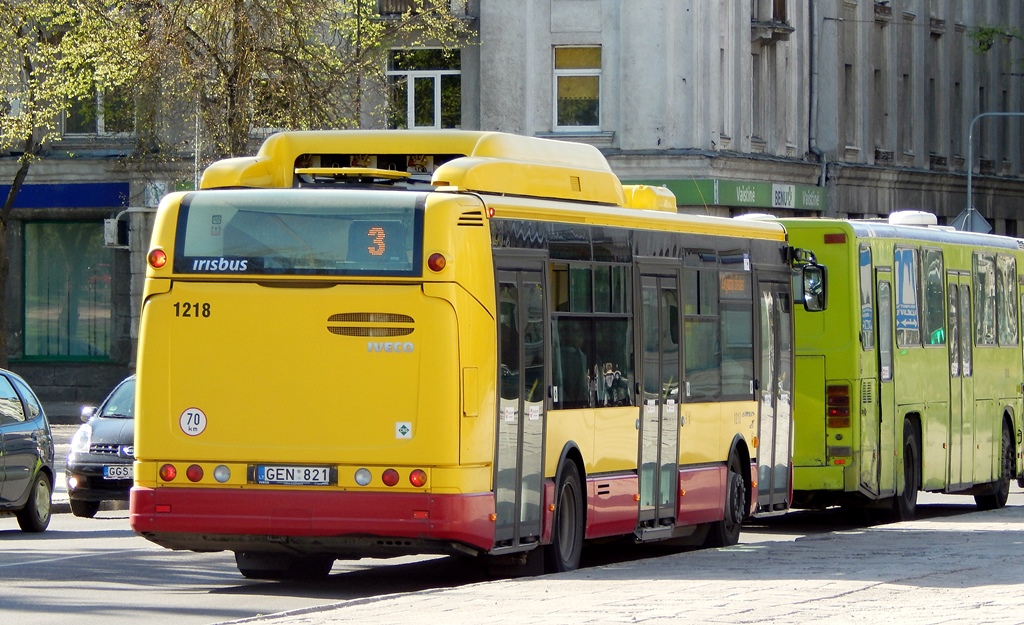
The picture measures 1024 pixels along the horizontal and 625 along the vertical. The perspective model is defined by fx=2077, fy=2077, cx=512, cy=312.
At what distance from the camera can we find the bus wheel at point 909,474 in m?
20.8

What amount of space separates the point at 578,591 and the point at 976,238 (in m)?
13.2

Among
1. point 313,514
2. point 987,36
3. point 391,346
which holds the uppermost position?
point 987,36

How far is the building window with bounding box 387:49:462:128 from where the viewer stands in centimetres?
4147

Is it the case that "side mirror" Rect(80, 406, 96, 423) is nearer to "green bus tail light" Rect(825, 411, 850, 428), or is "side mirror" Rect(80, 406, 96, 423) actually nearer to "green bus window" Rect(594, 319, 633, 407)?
"green bus tail light" Rect(825, 411, 850, 428)

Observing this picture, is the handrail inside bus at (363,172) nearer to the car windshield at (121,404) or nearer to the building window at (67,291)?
the car windshield at (121,404)

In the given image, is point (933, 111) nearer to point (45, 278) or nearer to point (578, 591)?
point (45, 278)

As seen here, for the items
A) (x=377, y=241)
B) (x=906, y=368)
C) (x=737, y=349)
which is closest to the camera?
(x=377, y=241)

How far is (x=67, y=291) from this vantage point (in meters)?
41.7

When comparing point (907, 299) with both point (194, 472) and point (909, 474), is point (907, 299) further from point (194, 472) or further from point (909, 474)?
point (194, 472)

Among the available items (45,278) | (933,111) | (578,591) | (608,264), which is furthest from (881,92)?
(578,591)

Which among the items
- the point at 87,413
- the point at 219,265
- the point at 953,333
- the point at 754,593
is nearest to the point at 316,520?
the point at 219,265

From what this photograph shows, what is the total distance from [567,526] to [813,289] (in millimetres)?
5357

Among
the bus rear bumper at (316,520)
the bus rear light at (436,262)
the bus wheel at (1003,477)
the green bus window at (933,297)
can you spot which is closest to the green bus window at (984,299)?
the bus wheel at (1003,477)

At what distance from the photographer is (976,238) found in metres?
23.7
